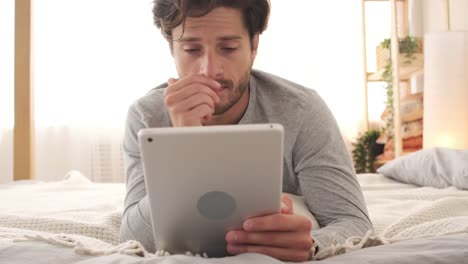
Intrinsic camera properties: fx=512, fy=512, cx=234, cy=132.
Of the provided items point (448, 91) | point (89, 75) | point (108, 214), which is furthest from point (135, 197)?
point (89, 75)


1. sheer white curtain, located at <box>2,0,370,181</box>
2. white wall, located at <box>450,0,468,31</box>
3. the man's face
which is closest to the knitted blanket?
the man's face

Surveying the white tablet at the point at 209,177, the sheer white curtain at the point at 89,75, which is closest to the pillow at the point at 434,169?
the white tablet at the point at 209,177

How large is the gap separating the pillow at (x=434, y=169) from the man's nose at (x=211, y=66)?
82cm

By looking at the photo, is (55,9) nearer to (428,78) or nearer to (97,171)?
(97,171)

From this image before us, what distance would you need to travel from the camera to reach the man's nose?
37.8 inches

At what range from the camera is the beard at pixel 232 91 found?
0.99 meters

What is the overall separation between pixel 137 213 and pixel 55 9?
2.34 meters

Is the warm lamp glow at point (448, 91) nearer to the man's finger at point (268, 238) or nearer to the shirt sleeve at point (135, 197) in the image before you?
the shirt sleeve at point (135, 197)

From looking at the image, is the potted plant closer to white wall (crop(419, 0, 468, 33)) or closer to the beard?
white wall (crop(419, 0, 468, 33))

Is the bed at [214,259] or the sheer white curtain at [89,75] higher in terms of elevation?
the sheer white curtain at [89,75]

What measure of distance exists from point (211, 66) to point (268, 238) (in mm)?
455

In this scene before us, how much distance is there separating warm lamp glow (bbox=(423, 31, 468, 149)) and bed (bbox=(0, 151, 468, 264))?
1.95 ft

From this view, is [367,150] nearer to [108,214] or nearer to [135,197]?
[108,214]

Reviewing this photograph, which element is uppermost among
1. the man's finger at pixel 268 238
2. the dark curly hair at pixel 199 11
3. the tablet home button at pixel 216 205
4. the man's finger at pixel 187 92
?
the dark curly hair at pixel 199 11
